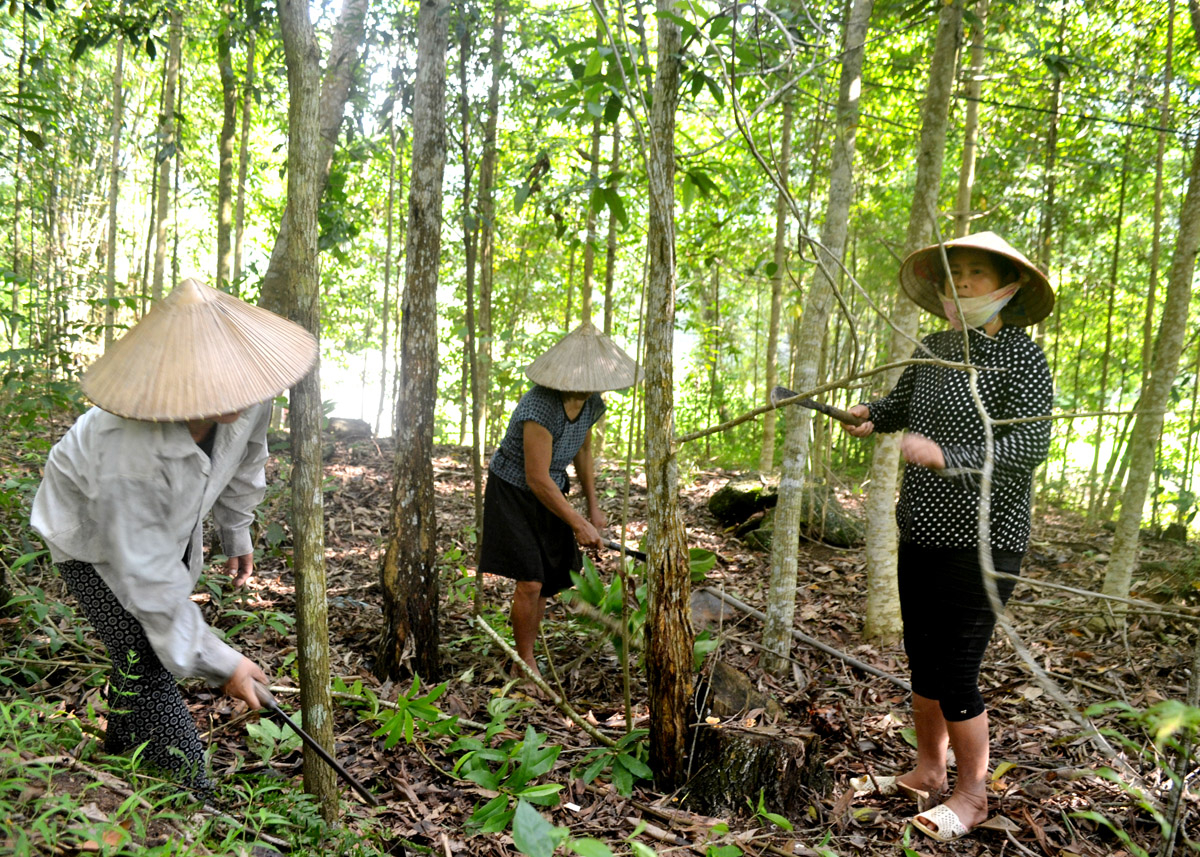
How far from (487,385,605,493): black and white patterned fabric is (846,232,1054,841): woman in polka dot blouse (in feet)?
5.45

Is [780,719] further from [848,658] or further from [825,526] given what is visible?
[825,526]

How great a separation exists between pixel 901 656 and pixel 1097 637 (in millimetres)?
1229

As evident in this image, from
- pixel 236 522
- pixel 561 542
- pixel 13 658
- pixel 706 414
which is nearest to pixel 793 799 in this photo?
pixel 561 542

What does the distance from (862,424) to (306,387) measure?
211 centimetres

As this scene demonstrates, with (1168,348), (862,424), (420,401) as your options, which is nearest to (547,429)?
(420,401)

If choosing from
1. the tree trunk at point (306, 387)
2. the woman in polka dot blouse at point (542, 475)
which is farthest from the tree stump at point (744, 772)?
the tree trunk at point (306, 387)

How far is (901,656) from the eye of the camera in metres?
4.31

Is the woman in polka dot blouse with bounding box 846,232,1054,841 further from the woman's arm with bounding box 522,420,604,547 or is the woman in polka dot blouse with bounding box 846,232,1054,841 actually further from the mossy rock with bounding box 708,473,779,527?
the mossy rock with bounding box 708,473,779,527

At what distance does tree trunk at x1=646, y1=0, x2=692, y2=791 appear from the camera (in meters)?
2.67

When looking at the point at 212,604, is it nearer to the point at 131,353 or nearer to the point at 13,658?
the point at 13,658

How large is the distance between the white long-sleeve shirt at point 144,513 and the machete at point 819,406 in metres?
1.77

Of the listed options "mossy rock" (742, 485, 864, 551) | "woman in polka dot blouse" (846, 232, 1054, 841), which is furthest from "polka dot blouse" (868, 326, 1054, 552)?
"mossy rock" (742, 485, 864, 551)

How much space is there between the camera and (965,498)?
2545mm

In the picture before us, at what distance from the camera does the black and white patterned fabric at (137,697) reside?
2277 millimetres
